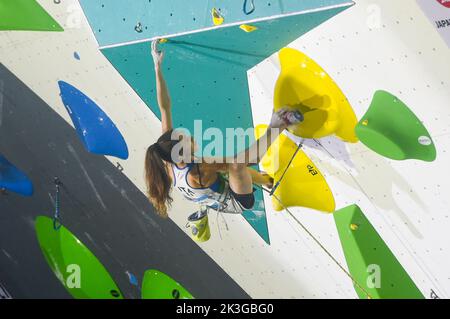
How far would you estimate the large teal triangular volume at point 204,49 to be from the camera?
1889mm

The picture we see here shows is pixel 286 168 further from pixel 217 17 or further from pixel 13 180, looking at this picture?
pixel 13 180

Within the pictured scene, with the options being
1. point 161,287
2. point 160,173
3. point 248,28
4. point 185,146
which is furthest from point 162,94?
point 161,287

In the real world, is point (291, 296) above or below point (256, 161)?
below

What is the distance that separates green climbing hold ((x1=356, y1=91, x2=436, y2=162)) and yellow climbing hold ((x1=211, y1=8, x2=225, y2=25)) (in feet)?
1.67

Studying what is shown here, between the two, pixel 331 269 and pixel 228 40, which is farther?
pixel 331 269

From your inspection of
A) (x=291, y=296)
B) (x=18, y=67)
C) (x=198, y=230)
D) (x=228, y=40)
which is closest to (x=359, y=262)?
(x=291, y=296)

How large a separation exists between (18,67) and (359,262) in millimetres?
1414

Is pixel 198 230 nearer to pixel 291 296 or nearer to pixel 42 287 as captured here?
pixel 291 296

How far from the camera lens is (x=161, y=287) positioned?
2615 mm

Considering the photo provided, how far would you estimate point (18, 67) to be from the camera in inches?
94.4

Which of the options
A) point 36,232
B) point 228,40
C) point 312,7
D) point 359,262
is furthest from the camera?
point 36,232

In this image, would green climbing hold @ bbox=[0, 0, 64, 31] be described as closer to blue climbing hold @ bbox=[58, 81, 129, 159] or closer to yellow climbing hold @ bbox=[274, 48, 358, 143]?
blue climbing hold @ bbox=[58, 81, 129, 159]

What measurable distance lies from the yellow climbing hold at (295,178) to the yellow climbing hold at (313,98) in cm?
10

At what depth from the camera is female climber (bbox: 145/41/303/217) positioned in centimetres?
216
